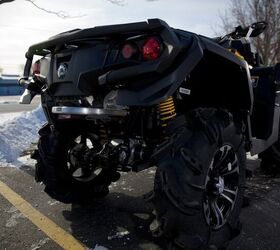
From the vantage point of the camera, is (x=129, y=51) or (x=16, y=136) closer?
(x=129, y=51)

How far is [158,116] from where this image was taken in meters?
2.67

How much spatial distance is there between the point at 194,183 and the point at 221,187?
521mm

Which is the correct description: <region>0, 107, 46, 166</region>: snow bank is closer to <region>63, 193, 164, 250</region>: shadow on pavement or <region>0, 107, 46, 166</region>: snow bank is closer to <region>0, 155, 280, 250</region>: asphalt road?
<region>0, 155, 280, 250</region>: asphalt road

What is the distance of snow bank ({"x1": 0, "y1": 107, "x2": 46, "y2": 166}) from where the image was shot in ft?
19.7

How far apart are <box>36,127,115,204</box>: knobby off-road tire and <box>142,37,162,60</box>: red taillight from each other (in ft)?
4.89

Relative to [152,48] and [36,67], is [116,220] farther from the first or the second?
[152,48]

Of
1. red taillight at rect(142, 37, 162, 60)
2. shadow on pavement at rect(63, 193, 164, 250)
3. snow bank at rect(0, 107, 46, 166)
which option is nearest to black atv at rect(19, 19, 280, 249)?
red taillight at rect(142, 37, 162, 60)

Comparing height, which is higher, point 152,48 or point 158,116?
point 152,48

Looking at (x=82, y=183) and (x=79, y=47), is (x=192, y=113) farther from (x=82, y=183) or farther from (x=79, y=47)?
(x=82, y=183)

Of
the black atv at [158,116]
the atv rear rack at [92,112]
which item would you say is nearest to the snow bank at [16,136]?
the black atv at [158,116]

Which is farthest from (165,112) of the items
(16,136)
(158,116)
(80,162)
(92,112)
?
(16,136)

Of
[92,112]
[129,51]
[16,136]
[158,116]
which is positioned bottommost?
[16,136]

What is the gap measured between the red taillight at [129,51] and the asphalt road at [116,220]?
1544 mm

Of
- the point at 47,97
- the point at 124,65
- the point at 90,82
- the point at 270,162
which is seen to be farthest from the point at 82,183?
the point at 270,162
